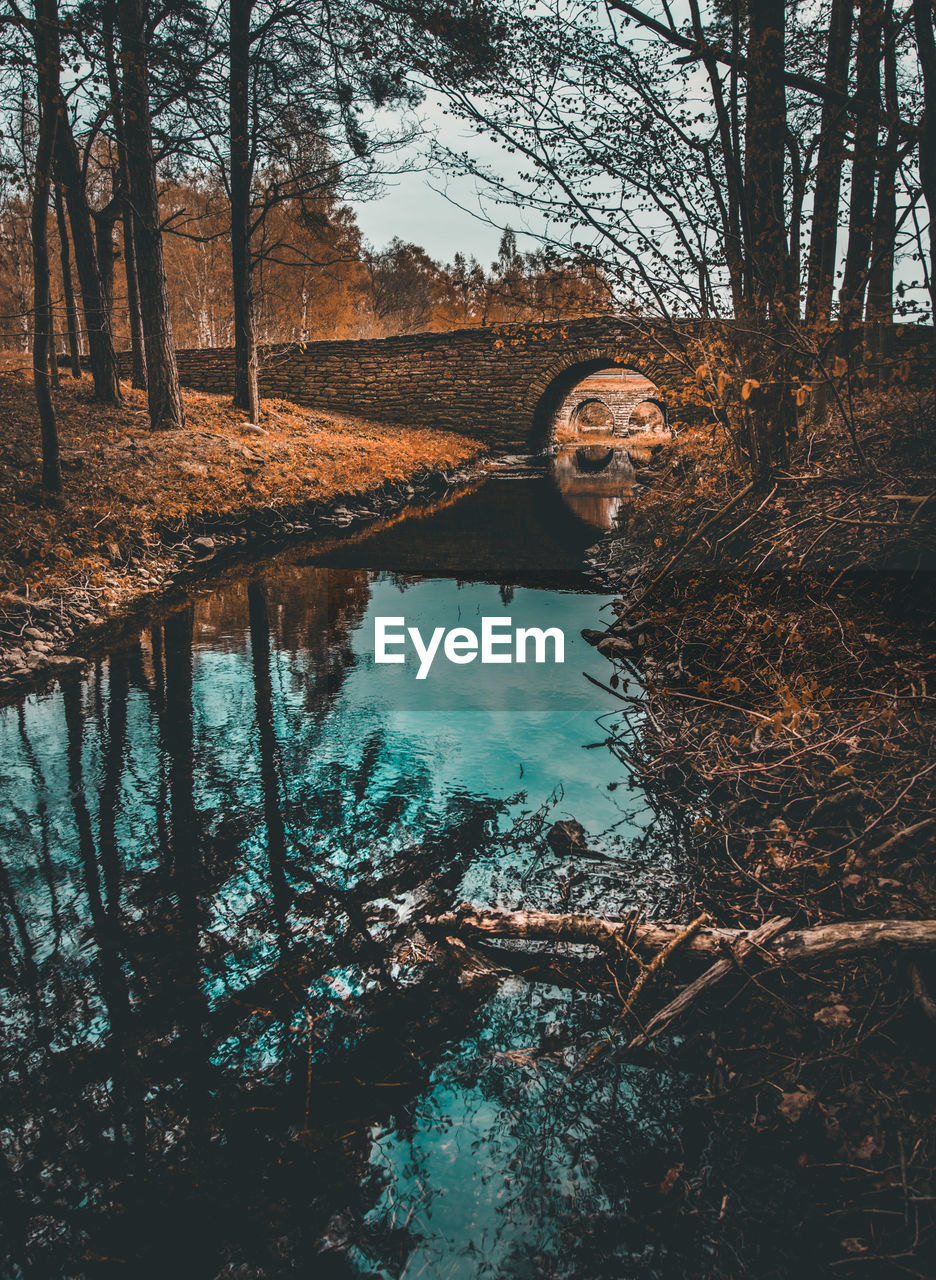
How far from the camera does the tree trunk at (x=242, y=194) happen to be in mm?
11859

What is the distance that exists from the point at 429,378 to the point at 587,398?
12.1m

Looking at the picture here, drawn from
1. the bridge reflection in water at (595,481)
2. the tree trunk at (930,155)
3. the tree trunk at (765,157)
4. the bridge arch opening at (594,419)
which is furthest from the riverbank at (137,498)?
→ the bridge arch opening at (594,419)

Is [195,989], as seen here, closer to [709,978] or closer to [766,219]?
[709,978]

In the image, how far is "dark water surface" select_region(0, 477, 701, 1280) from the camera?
5.80 feet

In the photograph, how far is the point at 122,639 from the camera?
5.98 m

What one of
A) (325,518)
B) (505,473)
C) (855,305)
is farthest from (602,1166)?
(505,473)

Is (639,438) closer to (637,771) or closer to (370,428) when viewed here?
(370,428)

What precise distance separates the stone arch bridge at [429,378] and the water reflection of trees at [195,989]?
56.0ft

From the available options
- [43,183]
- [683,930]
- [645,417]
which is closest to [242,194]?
[43,183]

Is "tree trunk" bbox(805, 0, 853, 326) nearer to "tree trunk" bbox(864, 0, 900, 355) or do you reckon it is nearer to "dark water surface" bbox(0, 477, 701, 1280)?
"tree trunk" bbox(864, 0, 900, 355)

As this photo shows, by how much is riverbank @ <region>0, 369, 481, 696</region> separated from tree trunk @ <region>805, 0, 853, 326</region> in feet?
20.1

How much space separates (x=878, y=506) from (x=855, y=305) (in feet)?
3.84

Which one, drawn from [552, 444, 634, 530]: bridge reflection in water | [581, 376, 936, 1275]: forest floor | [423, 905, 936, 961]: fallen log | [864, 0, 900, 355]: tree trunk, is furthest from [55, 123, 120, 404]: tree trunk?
[423, 905, 936, 961]: fallen log

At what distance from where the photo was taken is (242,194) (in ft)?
41.8
